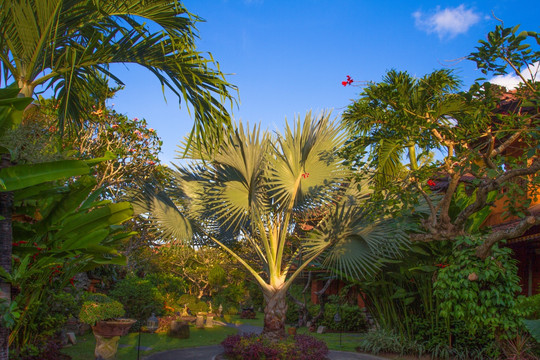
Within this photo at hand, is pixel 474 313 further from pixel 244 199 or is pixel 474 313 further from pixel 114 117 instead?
pixel 114 117

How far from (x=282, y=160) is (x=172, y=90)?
13.9 feet

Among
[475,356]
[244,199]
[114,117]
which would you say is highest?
[114,117]

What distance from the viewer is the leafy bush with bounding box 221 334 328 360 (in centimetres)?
868

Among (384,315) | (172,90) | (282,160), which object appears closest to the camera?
(172,90)

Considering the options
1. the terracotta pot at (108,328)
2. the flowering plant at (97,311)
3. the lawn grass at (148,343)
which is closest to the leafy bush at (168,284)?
the lawn grass at (148,343)

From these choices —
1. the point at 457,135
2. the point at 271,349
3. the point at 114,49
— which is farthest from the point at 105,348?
the point at 457,135

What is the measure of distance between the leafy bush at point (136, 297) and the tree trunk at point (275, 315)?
19.8 ft

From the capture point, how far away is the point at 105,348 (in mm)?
8758

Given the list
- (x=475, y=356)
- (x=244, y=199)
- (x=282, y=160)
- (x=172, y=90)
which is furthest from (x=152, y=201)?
(x=475, y=356)

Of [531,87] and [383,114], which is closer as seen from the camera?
[531,87]

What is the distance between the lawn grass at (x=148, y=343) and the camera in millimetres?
9672

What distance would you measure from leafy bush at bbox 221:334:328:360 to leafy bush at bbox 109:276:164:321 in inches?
203

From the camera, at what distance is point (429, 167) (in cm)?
728

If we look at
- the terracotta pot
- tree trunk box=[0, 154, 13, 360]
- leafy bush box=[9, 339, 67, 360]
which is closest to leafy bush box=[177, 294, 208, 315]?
the terracotta pot
